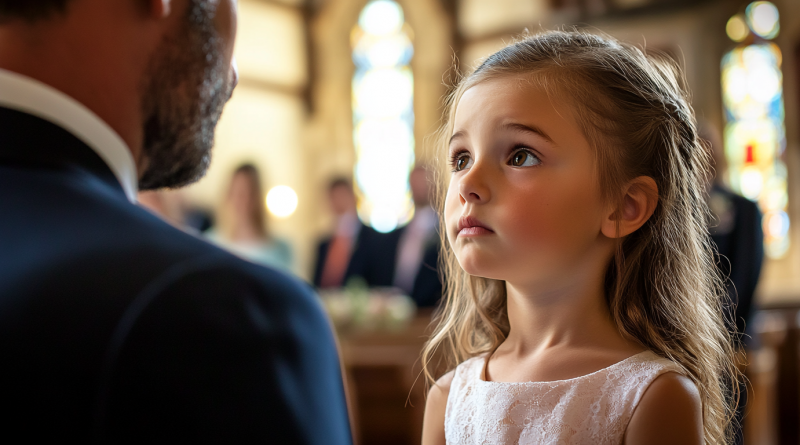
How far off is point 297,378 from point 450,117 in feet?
2.02

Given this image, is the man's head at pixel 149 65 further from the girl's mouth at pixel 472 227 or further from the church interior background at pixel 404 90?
the church interior background at pixel 404 90

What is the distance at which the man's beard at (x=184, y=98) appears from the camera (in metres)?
0.91

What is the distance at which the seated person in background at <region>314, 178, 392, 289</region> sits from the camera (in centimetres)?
598

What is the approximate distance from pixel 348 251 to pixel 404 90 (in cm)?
502

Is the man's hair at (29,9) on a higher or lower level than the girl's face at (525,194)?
higher

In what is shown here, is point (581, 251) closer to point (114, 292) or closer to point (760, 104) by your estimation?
point (114, 292)

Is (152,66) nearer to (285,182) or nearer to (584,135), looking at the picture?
(584,135)

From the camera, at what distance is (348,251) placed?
6703mm

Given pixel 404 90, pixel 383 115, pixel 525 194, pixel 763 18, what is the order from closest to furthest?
pixel 525 194
pixel 763 18
pixel 404 90
pixel 383 115

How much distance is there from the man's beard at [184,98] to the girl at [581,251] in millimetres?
365

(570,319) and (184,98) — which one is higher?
(184,98)

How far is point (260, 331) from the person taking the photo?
659 millimetres

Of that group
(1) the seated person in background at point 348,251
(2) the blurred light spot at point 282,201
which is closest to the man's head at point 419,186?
(1) the seated person in background at point 348,251

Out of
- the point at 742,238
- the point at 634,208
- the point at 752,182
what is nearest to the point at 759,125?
the point at 752,182
